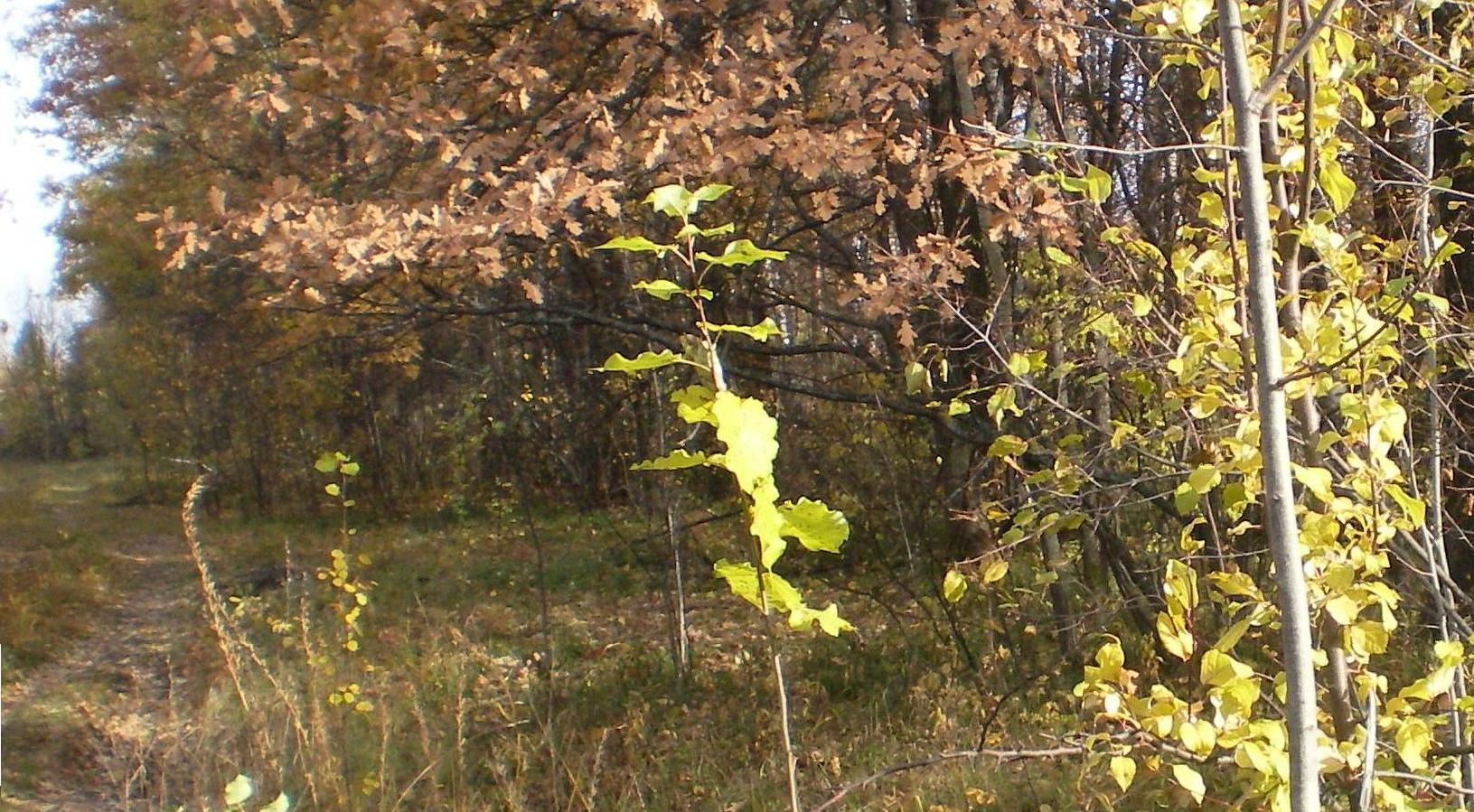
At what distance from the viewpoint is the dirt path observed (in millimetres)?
5391

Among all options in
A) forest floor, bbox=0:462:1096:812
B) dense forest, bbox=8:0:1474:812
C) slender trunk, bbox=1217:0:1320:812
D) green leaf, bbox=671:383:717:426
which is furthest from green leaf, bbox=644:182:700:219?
forest floor, bbox=0:462:1096:812

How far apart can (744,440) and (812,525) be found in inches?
4.8

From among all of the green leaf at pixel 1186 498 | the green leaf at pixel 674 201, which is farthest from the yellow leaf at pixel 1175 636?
the green leaf at pixel 674 201

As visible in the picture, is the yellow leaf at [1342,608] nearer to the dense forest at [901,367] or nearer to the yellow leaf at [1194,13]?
the dense forest at [901,367]

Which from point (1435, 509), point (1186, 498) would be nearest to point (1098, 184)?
point (1186, 498)

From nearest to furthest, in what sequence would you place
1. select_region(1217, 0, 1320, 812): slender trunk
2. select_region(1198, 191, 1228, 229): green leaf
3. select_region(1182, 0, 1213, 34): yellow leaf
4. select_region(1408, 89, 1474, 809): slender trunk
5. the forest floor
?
1. select_region(1217, 0, 1320, 812): slender trunk
2. select_region(1182, 0, 1213, 34): yellow leaf
3. select_region(1198, 191, 1228, 229): green leaf
4. select_region(1408, 89, 1474, 809): slender trunk
5. the forest floor

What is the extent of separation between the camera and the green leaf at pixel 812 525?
3.95 feet

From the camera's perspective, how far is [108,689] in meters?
7.17

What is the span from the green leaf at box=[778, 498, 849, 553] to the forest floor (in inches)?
53.5

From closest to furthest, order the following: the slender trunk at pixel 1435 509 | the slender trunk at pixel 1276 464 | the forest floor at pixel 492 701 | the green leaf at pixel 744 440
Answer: the green leaf at pixel 744 440 → the slender trunk at pixel 1276 464 → the slender trunk at pixel 1435 509 → the forest floor at pixel 492 701

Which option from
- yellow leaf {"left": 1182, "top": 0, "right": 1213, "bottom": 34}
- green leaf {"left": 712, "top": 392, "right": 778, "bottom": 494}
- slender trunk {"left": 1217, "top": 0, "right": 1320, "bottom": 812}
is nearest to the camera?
green leaf {"left": 712, "top": 392, "right": 778, "bottom": 494}

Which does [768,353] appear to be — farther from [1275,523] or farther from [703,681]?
[1275,523]

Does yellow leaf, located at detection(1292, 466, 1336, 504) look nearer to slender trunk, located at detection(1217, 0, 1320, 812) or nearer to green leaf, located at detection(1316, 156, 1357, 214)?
slender trunk, located at detection(1217, 0, 1320, 812)

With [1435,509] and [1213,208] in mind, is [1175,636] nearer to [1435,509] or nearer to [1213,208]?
[1213,208]
